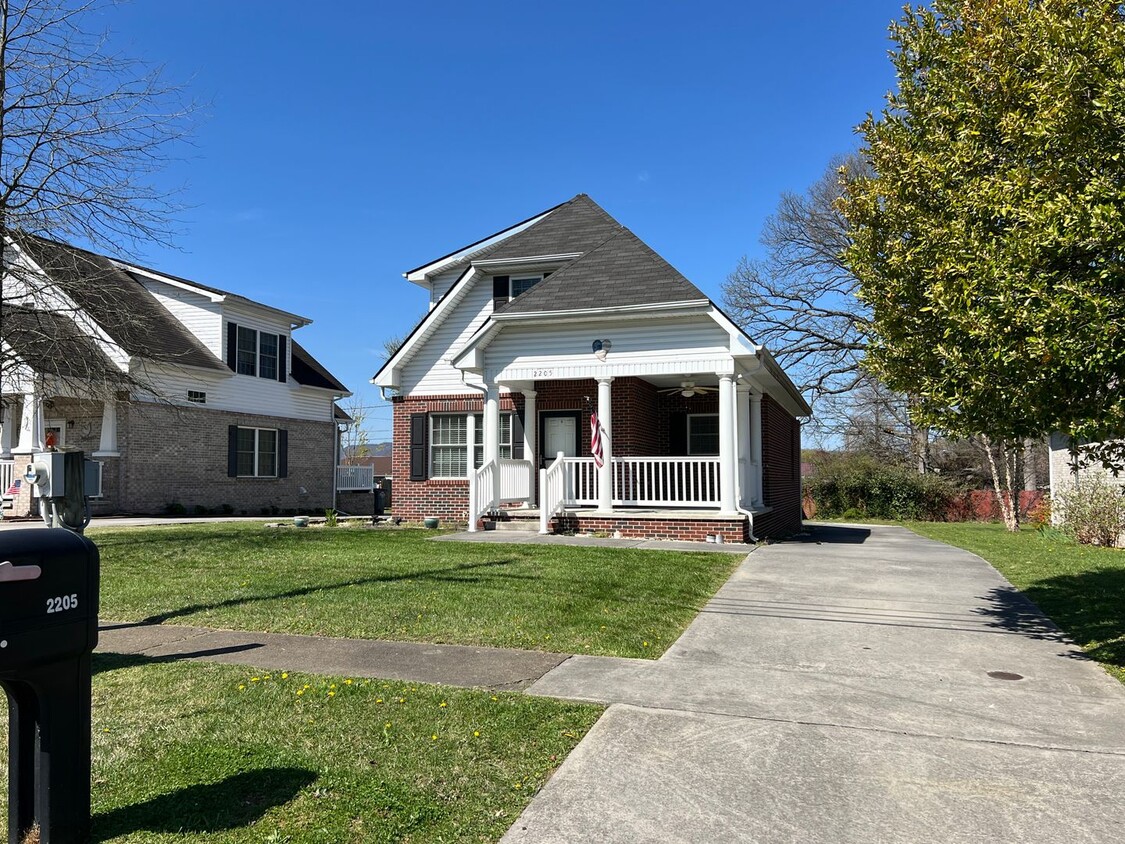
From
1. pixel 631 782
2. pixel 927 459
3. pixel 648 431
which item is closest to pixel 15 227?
pixel 648 431

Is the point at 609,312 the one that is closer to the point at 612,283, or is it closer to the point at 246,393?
the point at 612,283

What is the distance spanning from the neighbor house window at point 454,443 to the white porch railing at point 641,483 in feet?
8.53

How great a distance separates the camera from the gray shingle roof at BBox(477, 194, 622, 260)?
1844 cm

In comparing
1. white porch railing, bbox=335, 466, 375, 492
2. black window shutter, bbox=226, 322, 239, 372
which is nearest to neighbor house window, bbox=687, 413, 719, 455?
black window shutter, bbox=226, 322, 239, 372

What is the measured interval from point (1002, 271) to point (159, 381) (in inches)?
870

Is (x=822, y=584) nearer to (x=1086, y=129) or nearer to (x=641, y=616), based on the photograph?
(x=641, y=616)

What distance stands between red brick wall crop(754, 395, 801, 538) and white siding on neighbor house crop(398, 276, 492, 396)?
23.1 ft

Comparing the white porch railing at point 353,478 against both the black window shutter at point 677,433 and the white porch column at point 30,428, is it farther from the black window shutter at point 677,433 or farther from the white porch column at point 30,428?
the black window shutter at point 677,433

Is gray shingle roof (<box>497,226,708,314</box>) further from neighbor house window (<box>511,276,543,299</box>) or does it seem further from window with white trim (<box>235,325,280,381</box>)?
window with white trim (<box>235,325,280,381</box>)

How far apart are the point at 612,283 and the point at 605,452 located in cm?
336

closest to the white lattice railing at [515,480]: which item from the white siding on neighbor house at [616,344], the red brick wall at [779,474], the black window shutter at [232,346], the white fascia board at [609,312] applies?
the white siding on neighbor house at [616,344]

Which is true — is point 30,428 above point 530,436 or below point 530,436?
above

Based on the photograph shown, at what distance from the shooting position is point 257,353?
26.2m

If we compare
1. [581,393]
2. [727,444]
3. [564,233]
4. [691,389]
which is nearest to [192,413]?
[564,233]
